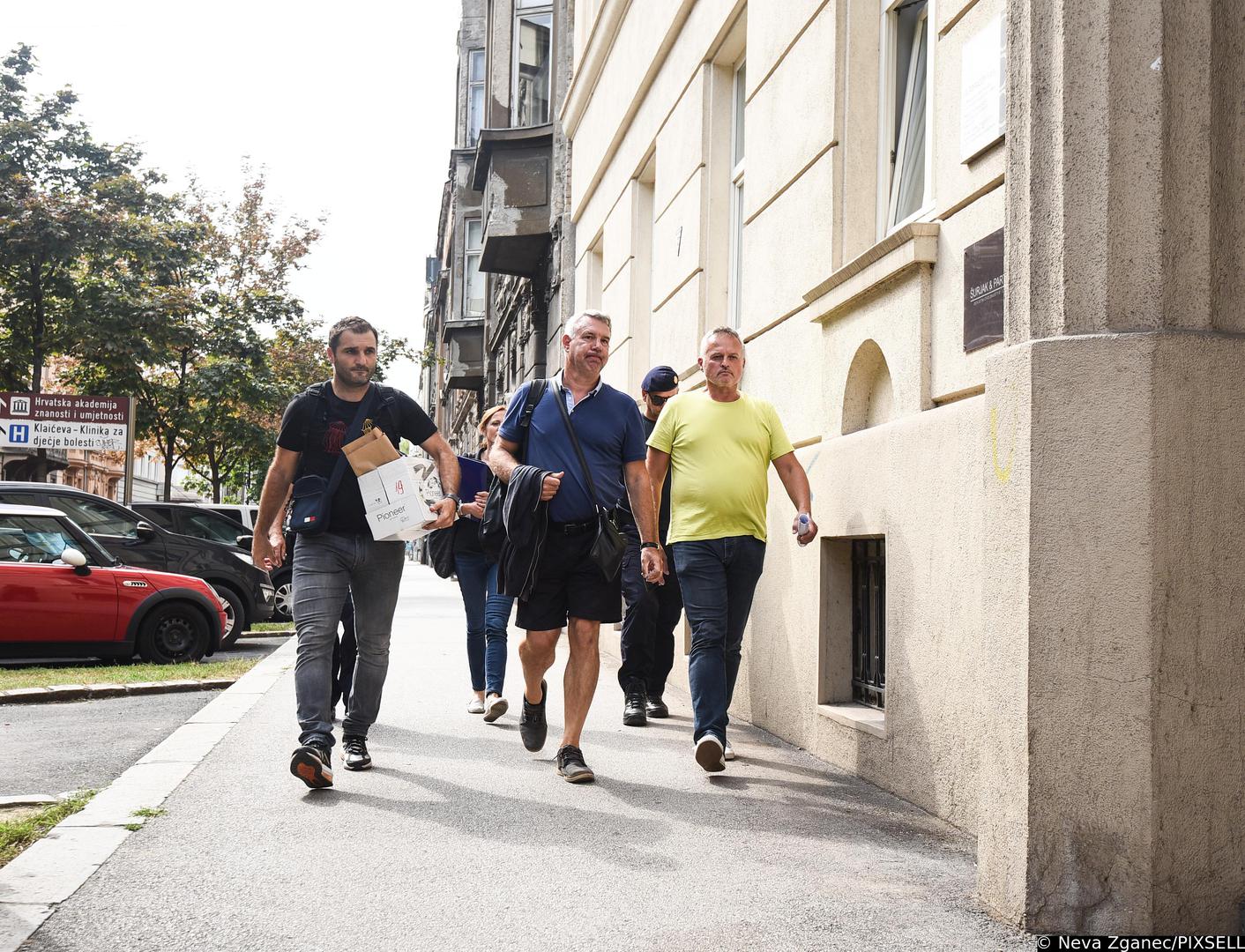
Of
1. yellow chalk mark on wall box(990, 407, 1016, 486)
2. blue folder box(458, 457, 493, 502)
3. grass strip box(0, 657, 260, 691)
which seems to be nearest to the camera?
yellow chalk mark on wall box(990, 407, 1016, 486)

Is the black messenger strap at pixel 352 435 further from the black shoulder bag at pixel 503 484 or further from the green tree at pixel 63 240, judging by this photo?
the green tree at pixel 63 240

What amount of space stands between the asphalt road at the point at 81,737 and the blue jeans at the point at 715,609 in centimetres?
280

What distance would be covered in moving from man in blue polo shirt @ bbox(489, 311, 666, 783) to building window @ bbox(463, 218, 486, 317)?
119 ft

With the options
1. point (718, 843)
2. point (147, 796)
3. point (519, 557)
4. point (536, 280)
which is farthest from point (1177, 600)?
point (536, 280)

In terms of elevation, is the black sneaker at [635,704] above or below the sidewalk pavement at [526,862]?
above

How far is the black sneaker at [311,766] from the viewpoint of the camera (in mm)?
5270

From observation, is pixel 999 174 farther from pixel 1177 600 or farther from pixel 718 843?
pixel 718 843

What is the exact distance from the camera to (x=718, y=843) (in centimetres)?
461

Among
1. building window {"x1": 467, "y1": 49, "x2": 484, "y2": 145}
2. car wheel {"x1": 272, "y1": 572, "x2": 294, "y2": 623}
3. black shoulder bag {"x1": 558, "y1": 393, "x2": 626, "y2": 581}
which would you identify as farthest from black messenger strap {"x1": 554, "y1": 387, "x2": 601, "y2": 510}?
building window {"x1": 467, "y1": 49, "x2": 484, "y2": 145}

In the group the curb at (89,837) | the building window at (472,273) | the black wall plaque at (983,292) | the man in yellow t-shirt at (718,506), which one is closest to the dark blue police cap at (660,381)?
the man in yellow t-shirt at (718,506)

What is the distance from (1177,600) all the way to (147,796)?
3.81 m

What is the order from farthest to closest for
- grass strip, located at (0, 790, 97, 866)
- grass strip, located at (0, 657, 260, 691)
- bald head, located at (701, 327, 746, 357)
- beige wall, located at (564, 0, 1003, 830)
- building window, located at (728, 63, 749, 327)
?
grass strip, located at (0, 657, 260, 691) → building window, located at (728, 63, 749, 327) → bald head, located at (701, 327, 746, 357) → beige wall, located at (564, 0, 1003, 830) → grass strip, located at (0, 790, 97, 866)

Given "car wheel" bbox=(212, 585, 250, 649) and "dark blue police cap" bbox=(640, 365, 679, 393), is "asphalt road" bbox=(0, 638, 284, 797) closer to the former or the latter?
"dark blue police cap" bbox=(640, 365, 679, 393)

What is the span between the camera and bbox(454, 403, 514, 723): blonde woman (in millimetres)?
7629
